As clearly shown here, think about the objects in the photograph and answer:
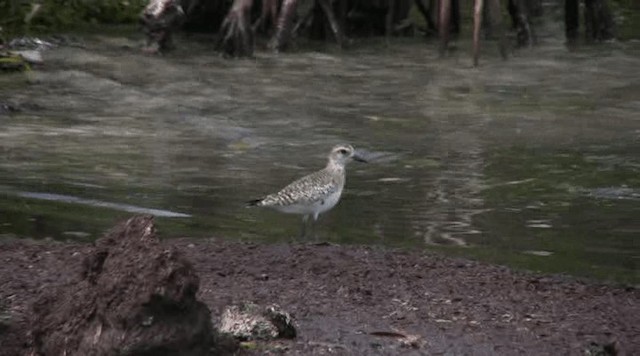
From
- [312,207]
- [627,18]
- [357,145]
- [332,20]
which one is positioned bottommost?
[627,18]

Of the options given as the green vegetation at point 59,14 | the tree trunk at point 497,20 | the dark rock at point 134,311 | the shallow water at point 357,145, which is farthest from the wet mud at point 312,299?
the green vegetation at point 59,14

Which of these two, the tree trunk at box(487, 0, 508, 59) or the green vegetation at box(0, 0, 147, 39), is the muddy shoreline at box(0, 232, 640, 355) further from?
the green vegetation at box(0, 0, 147, 39)

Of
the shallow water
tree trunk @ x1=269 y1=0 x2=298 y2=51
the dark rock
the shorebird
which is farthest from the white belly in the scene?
tree trunk @ x1=269 y1=0 x2=298 y2=51

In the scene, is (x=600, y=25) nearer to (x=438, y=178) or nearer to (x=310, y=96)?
(x=310, y=96)

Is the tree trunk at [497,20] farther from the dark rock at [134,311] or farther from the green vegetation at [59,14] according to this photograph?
the dark rock at [134,311]

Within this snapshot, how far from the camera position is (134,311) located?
5730 mm

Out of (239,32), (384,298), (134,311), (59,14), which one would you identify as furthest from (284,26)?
(134,311)

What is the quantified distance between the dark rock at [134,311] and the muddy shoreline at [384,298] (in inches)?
10.6

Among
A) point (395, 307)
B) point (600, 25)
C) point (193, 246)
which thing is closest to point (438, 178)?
point (193, 246)

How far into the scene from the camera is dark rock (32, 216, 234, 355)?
5.75 meters

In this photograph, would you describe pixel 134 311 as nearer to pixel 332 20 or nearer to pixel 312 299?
pixel 312 299

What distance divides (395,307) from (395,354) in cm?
96

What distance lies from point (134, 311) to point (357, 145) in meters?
7.50

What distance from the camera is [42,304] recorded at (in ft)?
20.5
